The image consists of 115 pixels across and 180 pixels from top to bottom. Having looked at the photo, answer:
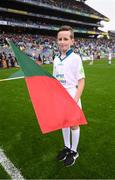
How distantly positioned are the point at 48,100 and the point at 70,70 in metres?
0.56

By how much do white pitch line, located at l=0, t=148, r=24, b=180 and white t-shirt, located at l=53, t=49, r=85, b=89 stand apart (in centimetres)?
157

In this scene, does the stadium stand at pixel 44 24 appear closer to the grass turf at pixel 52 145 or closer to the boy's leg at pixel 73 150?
the grass turf at pixel 52 145

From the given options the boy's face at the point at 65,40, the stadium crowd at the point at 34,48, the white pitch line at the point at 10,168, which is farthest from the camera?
the stadium crowd at the point at 34,48

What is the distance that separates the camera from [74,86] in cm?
432

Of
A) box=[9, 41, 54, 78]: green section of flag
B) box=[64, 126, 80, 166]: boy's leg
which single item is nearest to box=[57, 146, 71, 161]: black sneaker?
box=[64, 126, 80, 166]: boy's leg

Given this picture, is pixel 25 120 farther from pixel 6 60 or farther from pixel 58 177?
pixel 6 60

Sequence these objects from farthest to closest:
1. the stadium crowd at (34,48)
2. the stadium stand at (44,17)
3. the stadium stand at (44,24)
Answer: the stadium stand at (44,17) < the stadium stand at (44,24) < the stadium crowd at (34,48)

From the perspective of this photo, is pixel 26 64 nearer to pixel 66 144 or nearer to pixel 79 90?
pixel 79 90

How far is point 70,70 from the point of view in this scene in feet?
13.8

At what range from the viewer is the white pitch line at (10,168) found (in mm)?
4344

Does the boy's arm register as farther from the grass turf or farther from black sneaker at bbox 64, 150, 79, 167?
the grass turf

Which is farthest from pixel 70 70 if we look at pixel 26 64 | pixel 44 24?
pixel 44 24

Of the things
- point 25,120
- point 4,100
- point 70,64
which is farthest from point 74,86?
point 4,100

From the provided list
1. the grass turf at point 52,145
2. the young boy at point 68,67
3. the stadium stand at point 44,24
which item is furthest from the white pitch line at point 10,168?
the stadium stand at point 44,24
